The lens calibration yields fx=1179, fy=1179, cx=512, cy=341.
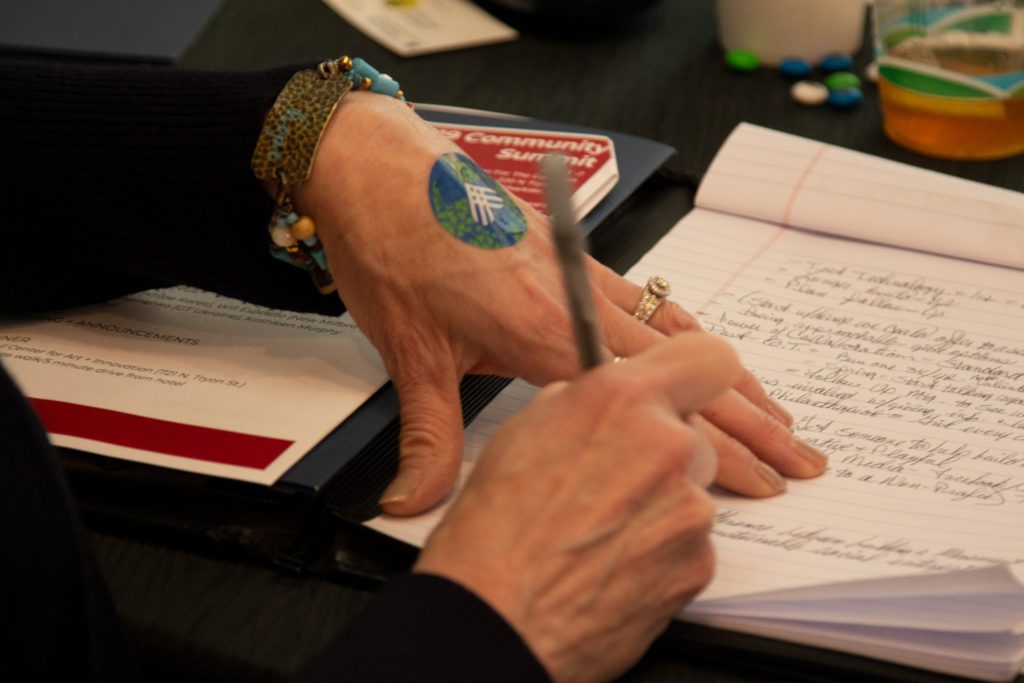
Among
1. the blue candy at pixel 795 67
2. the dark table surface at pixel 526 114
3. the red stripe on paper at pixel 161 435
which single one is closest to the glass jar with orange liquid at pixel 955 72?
the dark table surface at pixel 526 114

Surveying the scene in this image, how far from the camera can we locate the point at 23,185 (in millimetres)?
724

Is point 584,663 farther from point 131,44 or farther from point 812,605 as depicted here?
point 131,44

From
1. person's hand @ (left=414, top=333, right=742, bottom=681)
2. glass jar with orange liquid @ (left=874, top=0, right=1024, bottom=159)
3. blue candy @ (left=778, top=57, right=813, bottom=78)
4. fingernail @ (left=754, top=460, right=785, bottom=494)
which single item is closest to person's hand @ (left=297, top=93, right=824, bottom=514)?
fingernail @ (left=754, top=460, right=785, bottom=494)

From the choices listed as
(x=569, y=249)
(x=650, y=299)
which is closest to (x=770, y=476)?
(x=650, y=299)

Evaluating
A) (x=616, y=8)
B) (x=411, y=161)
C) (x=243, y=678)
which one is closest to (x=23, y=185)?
(x=411, y=161)

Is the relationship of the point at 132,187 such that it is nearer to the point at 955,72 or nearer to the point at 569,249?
the point at 569,249

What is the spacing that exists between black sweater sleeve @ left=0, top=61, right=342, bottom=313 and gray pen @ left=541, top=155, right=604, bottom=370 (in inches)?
12.0

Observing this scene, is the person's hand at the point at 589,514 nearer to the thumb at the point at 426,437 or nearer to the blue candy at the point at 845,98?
the thumb at the point at 426,437

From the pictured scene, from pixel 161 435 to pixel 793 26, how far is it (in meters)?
0.68

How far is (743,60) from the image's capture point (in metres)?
1.05

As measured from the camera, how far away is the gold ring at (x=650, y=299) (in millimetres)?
685

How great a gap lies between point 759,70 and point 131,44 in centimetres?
59

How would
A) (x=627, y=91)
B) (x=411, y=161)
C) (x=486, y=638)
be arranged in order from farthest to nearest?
1. (x=627, y=91)
2. (x=411, y=161)
3. (x=486, y=638)

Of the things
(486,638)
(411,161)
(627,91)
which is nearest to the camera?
(486,638)
